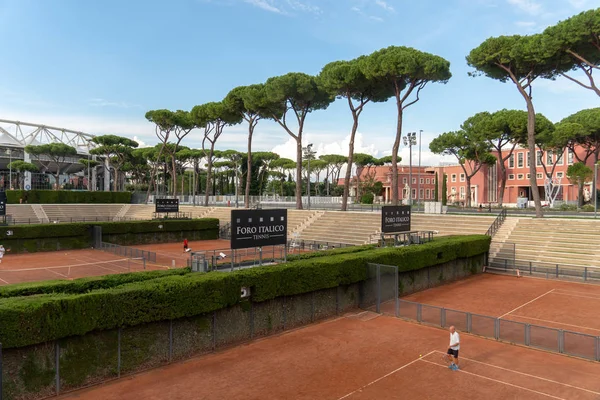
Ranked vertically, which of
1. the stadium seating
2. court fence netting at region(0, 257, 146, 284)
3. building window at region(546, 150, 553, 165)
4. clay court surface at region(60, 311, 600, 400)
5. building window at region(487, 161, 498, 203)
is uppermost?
building window at region(546, 150, 553, 165)

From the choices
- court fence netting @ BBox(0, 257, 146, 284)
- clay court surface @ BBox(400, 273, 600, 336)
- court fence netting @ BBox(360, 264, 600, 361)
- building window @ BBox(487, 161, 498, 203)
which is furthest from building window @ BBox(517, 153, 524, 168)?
court fence netting @ BBox(0, 257, 146, 284)

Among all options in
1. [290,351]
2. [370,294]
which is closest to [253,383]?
[290,351]

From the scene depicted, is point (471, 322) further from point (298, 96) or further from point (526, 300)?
point (298, 96)

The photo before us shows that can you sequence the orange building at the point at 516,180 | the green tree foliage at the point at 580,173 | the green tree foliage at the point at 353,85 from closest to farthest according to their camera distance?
the green tree foliage at the point at 353,85 < the green tree foliage at the point at 580,173 < the orange building at the point at 516,180

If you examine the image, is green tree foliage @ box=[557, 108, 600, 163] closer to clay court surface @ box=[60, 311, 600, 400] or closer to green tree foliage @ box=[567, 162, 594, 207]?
green tree foliage @ box=[567, 162, 594, 207]

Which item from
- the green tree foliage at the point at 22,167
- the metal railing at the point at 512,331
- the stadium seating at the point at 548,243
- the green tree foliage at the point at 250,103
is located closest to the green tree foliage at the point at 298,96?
the green tree foliage at the point at 250,103

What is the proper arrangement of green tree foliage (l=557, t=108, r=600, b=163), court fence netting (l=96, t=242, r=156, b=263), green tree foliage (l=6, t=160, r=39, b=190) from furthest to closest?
green tree foliage (l=6, t=160, r=39, b=190), green tree foliage (l=557, t=108, r=600, b=163), court fence netting (l=96, t=242, r=156, b=263)

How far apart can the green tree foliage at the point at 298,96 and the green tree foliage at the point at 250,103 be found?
1359mm

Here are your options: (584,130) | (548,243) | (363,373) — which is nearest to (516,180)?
(584,130)

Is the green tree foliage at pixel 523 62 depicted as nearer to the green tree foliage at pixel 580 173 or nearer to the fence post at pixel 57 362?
the green tree foliage at pixel 580 173

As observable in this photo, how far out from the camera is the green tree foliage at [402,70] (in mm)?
40000

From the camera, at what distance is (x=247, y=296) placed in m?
16.3

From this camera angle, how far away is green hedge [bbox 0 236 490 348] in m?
11.2

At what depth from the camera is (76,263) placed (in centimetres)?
3272
